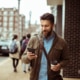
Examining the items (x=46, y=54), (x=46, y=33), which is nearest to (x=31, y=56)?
(x=46, y=54)

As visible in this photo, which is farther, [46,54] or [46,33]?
[46,54]

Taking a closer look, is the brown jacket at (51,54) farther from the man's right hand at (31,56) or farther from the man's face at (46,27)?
the man's face at (46,27)

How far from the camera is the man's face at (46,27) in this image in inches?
158

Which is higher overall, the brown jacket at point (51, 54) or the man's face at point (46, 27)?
the man's face at point (46, 27)

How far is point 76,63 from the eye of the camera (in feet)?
43.8

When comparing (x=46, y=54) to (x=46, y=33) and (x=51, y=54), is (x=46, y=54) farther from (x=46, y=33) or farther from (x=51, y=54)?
(x=46, y=33)

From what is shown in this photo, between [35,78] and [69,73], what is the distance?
9.30 m

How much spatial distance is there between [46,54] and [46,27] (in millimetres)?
371

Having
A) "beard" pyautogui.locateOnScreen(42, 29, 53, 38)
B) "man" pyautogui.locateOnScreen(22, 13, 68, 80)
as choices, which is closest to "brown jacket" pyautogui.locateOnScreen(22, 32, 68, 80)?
"man" pyautogui.locateOnScreen(22, 13, 68, 80)

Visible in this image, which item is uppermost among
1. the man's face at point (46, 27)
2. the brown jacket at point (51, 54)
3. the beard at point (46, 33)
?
the man's face at point (46, 27)

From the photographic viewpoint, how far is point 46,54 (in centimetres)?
416

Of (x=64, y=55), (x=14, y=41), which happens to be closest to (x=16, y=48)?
(x=14, y=41)

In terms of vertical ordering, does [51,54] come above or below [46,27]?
below

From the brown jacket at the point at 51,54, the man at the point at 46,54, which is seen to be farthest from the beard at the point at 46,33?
the brown jacket at the point at 51,54
